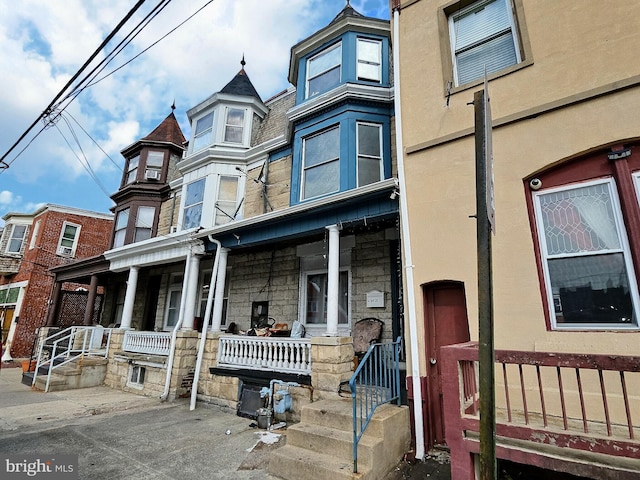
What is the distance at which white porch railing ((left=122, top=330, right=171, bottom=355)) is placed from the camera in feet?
28.0

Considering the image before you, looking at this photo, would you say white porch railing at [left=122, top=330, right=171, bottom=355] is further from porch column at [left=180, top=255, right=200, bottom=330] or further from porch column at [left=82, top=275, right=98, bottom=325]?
porch column at [left=82, top=275, right=98, bottom=325]

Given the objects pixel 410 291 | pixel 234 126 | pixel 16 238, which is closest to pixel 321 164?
pixel 410 291

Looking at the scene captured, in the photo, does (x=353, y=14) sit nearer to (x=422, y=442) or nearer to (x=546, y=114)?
(x=546, y=114)

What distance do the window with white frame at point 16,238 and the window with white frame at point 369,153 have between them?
2229cm

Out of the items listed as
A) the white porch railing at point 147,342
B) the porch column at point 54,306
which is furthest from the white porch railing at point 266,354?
the porch column at point 54,306

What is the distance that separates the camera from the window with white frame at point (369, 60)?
8352 millimetres

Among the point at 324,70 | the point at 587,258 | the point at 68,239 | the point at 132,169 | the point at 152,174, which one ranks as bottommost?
the point at 587,258

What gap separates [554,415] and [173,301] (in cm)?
1112

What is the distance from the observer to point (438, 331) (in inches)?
192

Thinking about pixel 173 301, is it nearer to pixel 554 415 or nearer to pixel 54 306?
pixel 54 306

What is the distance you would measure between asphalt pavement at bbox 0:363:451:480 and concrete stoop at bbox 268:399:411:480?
0.24 m

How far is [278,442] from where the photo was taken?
4938mm

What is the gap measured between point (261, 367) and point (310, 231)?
285cm

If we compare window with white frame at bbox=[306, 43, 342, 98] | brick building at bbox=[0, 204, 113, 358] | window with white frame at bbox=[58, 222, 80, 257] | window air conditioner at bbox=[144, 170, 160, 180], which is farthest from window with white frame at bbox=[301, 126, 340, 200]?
window with white frame at bbox=[58, 222, 80, 257]
